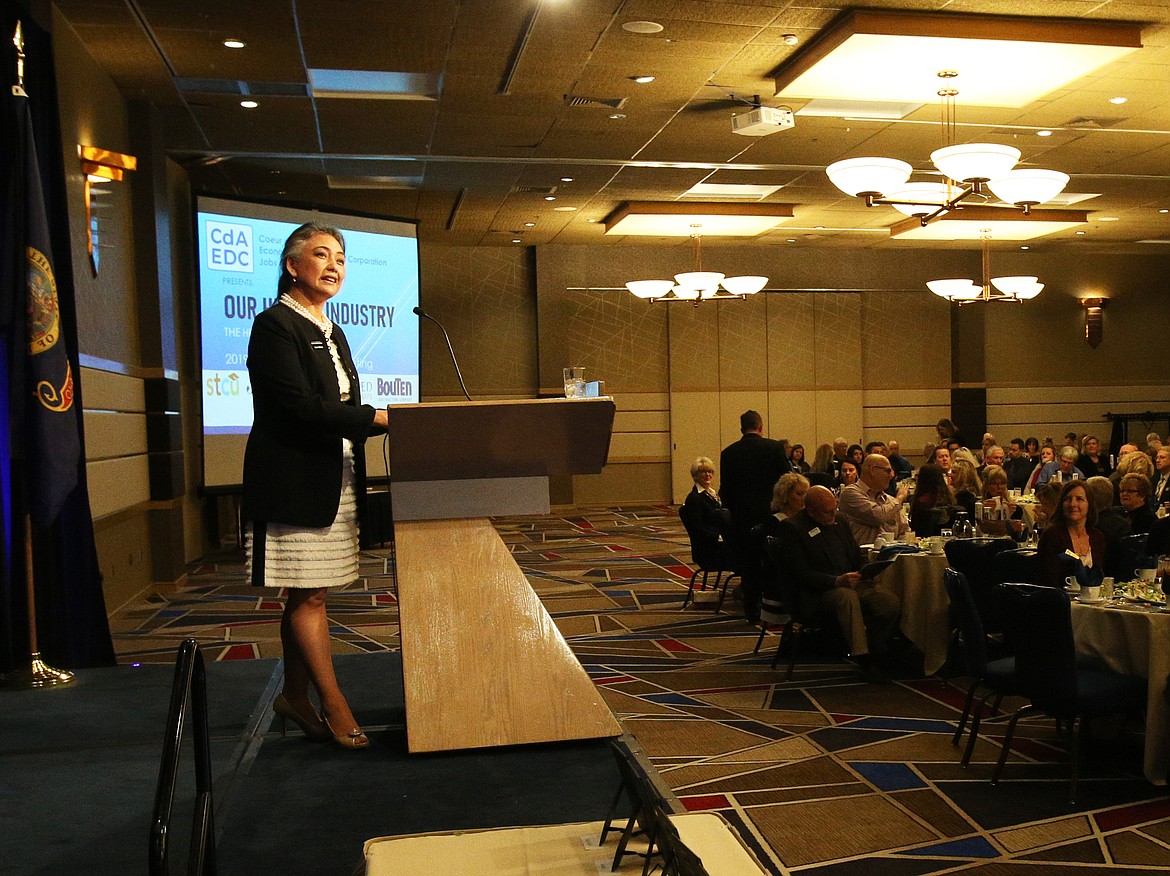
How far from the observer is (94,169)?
24.0ft

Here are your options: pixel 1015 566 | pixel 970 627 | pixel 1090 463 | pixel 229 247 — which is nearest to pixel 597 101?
pixel 229 247

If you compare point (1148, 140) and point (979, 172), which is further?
point (1148, 140)

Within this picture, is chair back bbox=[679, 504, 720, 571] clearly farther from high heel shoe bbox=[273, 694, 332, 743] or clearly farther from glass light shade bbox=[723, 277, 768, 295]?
glass light shade bbox=[723, 277, 768, 295]

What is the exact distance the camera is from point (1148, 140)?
33.6ft

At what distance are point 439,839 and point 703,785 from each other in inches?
103

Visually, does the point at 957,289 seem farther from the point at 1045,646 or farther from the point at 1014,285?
the point at 1045,646

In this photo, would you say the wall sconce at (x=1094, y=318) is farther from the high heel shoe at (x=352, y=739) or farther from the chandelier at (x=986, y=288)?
the high heel shoe at (x=352, y=739)

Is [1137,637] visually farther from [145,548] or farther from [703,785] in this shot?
[145,548]

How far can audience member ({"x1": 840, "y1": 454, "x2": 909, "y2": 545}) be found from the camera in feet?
23.2

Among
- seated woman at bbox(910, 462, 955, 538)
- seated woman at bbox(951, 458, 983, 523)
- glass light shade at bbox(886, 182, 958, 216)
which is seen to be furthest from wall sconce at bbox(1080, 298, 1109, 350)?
seated woman at bbox(910, 462, 955, 538)

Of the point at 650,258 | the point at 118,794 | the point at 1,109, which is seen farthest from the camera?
the point at 650,258

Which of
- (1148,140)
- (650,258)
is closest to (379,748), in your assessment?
(1148,140)

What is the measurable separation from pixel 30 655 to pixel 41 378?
1.23 meters

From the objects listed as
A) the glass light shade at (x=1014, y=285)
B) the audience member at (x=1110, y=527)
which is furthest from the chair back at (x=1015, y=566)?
the glass light shade at (x=1014, y=285)
